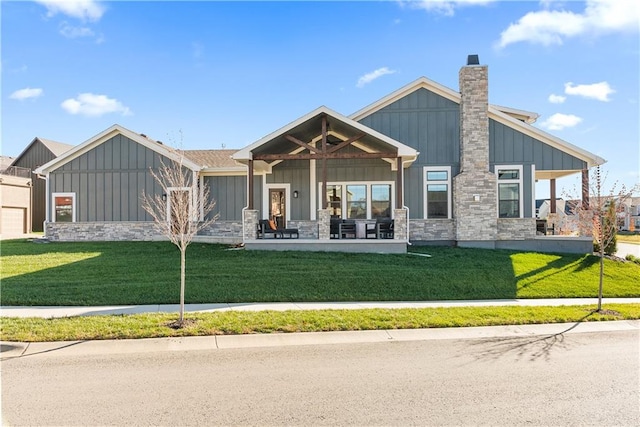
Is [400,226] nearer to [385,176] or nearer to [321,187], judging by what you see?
[385,176]

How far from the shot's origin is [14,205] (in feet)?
91.7

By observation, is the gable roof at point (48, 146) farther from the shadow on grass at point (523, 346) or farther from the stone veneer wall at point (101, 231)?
the shadow on grass at point (523, 346)

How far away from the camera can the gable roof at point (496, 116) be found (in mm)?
17453

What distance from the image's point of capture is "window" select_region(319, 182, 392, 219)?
18609mm

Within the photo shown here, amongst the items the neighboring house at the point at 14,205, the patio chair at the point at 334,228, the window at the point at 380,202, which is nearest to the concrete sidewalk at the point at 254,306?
the patio chair at the point at 334,228

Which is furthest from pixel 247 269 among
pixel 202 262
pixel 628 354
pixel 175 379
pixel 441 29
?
pixel 441 29

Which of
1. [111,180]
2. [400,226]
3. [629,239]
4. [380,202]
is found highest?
[111,180]

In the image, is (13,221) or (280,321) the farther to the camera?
(13,221)

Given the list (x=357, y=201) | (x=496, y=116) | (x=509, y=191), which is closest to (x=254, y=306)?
(x=357, y=201)

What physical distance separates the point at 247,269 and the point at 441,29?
9768mm

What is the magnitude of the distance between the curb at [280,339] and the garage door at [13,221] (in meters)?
24.8

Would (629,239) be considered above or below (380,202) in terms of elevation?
below

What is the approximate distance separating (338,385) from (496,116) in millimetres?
15678

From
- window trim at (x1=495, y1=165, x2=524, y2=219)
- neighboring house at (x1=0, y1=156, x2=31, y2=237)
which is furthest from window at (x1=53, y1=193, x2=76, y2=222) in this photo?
window trim at (x1=495, y1=165, x2=524, y2=219)
